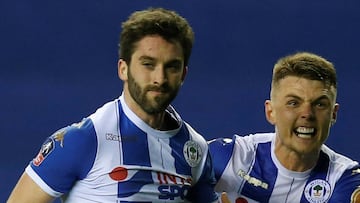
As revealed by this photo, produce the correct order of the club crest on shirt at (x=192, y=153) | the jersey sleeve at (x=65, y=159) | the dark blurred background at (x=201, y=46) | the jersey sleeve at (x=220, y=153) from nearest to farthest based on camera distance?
1. the jersey sleeve at (x=65, y=159)
2. the club crest on shirt at (x=192, y=153)
3. the jersey sleeve at (x=220, y=153)
4. the dark blurred background at (x=201, y=46)

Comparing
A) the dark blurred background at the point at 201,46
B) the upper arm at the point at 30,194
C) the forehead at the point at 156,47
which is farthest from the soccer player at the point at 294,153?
the dark blurred background at the point at 201,46

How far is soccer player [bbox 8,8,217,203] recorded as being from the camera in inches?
85.4

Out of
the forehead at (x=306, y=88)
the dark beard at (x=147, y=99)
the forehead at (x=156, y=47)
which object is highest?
the forehead at (x=156, y=47)

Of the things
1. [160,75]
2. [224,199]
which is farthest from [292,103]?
[160,75]

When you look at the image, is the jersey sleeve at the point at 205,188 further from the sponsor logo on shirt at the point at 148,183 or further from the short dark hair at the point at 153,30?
the short dark hair at the point at 153,30

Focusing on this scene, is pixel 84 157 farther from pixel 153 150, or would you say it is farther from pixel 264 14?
pixel 264 14

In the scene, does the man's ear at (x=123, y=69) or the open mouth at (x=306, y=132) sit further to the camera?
→ the open mouth at (x=306, y=132)

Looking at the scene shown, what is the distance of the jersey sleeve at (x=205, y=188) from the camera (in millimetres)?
2350

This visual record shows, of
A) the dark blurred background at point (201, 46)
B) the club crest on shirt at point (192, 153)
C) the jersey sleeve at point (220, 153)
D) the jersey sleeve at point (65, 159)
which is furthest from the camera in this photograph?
the dark blurred background at point (201, 46)

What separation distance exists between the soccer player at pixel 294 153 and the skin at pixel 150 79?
0.36 m

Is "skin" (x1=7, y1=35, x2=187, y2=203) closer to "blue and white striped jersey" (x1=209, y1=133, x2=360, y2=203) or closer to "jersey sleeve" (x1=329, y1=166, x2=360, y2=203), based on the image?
"blue and white striped jersey" (x1=209, y1=133, x2=360, y2=203)

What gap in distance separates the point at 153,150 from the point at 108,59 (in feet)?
6.73

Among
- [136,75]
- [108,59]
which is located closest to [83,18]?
[108,59]

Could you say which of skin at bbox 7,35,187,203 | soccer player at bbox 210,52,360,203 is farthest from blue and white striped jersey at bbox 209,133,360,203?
skin at bbox 7,35,187,203
